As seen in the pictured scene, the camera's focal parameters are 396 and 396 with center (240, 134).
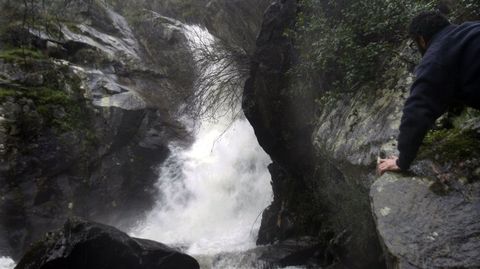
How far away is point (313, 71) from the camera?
7375 mm

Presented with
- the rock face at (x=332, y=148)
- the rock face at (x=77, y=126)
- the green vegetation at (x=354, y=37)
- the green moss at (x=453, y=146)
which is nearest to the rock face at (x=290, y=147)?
the rock face at (x=332, y=148)

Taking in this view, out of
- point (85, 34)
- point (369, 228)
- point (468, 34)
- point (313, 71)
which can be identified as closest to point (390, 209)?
point (468, 34)

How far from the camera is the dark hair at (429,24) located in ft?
8.36

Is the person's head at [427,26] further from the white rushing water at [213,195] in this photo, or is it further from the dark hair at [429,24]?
the white rushing water at [213,195]

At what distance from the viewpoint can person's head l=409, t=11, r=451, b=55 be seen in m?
2.55

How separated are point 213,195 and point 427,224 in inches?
433

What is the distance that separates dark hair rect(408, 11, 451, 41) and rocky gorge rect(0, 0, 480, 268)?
82cm

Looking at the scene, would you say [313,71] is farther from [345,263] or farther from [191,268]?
[191,268]

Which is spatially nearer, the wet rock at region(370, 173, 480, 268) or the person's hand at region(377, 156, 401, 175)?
the wet rock at region(370, 173, 480, 268)

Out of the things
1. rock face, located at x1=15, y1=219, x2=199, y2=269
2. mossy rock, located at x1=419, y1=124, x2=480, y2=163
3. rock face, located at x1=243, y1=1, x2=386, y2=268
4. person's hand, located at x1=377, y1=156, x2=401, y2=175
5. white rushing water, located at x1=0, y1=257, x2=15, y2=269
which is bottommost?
white rushing water, located at x1=0, y1=257, x2=15, y2=269

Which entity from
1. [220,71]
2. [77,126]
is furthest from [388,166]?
[77,126]

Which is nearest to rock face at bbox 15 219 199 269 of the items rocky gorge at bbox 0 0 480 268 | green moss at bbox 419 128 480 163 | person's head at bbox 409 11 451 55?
rocky gorge at bbox 0 0 480 268

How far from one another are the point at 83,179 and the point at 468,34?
11.8 m

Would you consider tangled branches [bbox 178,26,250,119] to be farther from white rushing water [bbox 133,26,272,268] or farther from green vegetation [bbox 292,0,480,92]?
green vegetation [bbox 292,0,480,92]
